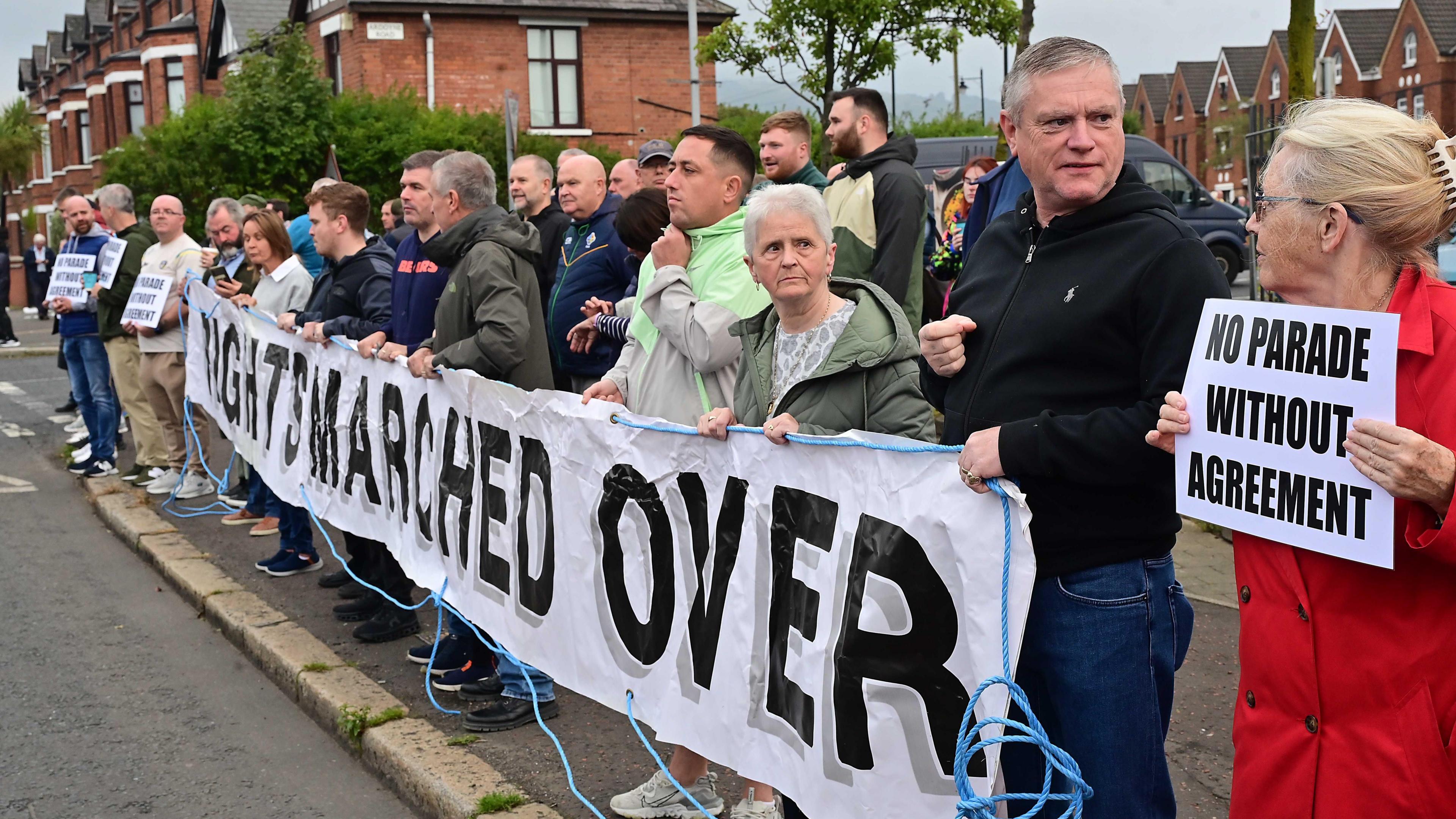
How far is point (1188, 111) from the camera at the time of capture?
100 meters

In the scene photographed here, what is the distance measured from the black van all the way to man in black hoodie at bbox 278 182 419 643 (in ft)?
57.7

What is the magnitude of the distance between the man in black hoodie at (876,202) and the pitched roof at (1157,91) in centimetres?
10678

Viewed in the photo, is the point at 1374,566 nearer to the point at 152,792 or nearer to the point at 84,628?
the point at 152,792

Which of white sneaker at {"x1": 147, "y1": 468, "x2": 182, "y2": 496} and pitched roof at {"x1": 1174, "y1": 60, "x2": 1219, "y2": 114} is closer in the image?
white sneaker at {"x1": 147, "y1": 468, "x2": 182, "y2": 496}

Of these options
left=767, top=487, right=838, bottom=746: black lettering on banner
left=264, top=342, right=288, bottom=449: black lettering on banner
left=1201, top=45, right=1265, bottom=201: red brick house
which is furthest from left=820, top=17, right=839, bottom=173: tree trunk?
left=1201, top=45, right=1265, bottom=201: red brick house

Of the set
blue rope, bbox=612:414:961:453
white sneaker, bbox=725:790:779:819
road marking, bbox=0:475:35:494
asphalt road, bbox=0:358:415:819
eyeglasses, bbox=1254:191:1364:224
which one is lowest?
asphalt road, bbox=0:358:415:819

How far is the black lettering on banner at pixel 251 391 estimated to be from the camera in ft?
25.4

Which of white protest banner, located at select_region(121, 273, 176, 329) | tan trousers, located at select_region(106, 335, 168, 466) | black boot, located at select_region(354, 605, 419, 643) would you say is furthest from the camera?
tan trousers, located at select_region(106, 335, 168, 466)

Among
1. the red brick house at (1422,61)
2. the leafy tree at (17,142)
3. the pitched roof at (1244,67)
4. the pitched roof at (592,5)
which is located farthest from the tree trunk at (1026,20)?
the pitched roof at (1244,67)

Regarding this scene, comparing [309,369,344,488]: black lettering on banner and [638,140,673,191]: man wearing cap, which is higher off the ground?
[638,140,673,191]: man wearing cap

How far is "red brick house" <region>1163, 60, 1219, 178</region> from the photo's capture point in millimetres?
97438

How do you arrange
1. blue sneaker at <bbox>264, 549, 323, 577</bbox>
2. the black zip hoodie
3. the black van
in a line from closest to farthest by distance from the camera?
the black zip hoodie
blue sneaker at <bbox>264, 549, 323, 577</bbox>
the black van

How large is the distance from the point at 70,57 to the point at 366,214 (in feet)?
212

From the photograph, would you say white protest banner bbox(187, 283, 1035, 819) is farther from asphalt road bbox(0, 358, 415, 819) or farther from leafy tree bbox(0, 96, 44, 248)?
leafy tree bbox(0, 96, 44, 248)
